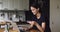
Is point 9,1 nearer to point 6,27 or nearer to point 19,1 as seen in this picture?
point 19,1

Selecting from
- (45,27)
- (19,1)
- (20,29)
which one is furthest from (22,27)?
(19,1)

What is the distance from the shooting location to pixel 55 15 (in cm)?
505

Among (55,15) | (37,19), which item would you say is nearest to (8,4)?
(55,15)

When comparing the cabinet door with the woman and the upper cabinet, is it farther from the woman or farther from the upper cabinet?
the woman

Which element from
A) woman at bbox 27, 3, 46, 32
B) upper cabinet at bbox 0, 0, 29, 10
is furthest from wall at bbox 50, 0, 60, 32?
woman at bbox 27, 3, 46, 32

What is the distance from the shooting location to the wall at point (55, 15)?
5008mm

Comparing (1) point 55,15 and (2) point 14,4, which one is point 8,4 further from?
(1) point 55,15

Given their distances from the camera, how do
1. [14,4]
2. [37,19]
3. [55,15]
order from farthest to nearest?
[55,15]
[14,4]
[37,19]

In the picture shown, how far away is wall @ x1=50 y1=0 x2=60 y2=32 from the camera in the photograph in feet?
16.4

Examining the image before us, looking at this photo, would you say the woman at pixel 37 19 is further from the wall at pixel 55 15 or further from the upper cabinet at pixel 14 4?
the wall at pixel 55 15

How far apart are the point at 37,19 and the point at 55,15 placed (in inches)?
105

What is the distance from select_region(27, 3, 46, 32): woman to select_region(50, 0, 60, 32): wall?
2.52 m

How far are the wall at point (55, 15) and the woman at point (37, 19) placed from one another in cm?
252

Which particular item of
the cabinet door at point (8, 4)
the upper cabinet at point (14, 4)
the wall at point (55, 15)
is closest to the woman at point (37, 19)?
the upper cabinet at point (14, 4)
